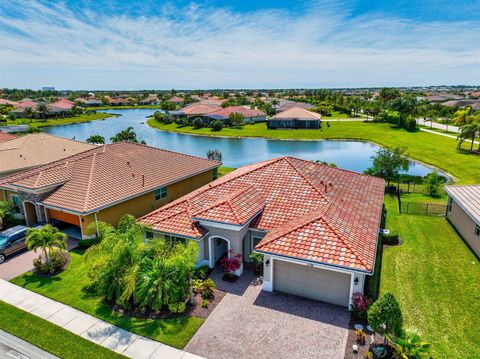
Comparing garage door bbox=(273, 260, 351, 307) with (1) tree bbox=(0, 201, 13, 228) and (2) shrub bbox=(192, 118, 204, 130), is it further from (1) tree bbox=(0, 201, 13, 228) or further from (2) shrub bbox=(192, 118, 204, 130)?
(2) shrub bbox=(192, 118, 204, 130)

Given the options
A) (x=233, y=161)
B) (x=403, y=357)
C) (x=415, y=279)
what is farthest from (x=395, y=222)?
(x=233, y=161)

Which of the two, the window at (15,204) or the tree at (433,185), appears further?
the tree at (433,185)

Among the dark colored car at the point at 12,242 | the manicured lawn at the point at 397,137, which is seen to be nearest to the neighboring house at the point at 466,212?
the manicured lawn at the point at 397,137

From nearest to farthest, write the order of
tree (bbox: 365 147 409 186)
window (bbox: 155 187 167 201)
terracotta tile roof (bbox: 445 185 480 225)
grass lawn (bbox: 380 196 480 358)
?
grass lawn (bbox: 380 196 480 358)
terracotta tile roof (bbox: 445 185 480 225)
window (bbox: 155 187 167 201)
tree (bbox: 365 147 409 186)

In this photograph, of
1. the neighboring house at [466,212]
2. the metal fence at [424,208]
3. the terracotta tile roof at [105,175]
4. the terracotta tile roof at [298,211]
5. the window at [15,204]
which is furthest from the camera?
the metal fence at [424,208]

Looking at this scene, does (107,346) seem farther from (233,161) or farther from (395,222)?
(233,161)

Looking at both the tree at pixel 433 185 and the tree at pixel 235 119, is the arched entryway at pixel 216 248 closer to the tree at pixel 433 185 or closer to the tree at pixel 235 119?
the tree at pixel 433 185

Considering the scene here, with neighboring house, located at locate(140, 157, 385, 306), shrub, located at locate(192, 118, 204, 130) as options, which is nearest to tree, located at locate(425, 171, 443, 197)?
neighboring house, located at locate(140, 157, 385, 306)
